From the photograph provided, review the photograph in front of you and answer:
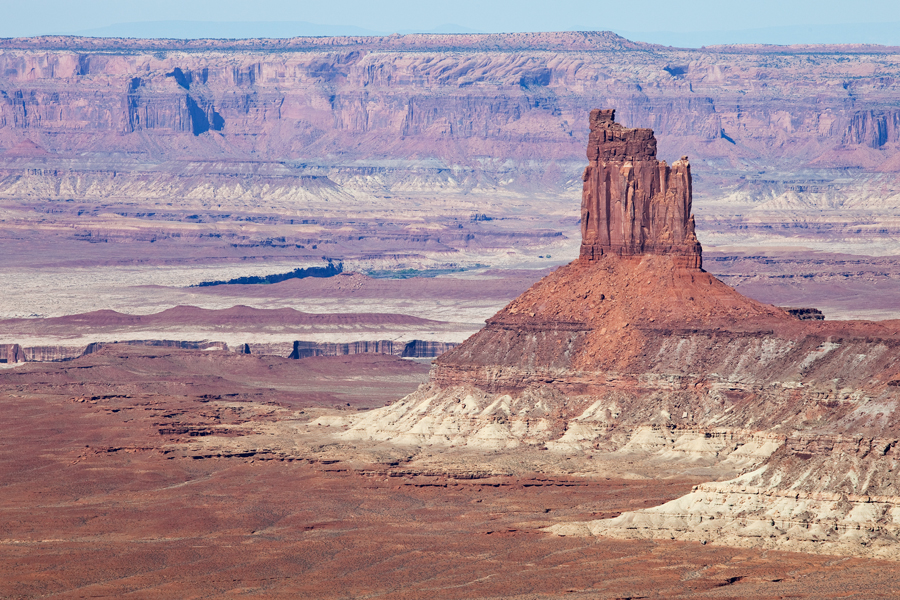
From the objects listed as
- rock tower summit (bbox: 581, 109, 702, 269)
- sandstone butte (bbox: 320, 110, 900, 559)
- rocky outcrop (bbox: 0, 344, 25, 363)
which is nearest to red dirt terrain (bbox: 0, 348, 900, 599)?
sandstone butte (bbox: 320, 110, 900, 559)

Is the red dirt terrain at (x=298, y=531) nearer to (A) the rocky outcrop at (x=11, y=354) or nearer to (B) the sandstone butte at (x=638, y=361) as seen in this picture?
(B) the sandstone butte at (x=638, y=361)

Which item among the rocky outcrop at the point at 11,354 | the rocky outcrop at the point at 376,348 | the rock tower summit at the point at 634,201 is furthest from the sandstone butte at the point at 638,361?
the rocky outcrop at the point at 11,354

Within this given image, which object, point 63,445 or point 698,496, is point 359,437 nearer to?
point 63,445

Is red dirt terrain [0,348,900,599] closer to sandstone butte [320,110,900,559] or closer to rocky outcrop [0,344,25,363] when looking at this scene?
sandstone butte [320,110,900,559]

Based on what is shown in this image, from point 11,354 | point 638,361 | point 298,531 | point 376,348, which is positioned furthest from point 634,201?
point 11,354

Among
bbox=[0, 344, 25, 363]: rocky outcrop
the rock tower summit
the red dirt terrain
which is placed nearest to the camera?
the red dirt terrain
